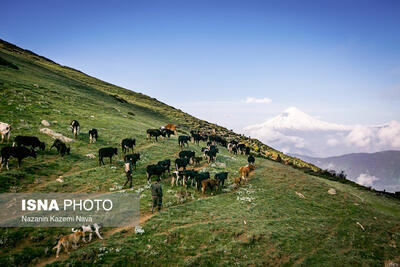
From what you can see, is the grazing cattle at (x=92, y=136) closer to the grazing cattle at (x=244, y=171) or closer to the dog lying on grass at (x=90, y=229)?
the dog lying on grass at (x=90, y=229)

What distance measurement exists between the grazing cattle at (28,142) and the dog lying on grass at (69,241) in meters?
14.4

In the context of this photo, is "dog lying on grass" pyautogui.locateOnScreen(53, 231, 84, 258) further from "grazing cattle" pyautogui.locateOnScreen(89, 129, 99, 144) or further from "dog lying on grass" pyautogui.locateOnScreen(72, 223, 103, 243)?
"grazing cattle" pyautogui.locateOnScreen(89, 129, 99, 144)

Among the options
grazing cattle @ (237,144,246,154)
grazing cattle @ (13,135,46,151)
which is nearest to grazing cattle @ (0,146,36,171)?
grazing cattle @ (13,135,46,151)

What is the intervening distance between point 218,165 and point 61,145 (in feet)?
61.9

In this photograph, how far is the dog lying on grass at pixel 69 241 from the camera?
39.9 ft

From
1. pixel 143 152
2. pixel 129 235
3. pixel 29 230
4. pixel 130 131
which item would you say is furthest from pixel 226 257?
pixel 130 131

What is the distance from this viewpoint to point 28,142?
22.4m

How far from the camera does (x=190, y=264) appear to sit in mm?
12695

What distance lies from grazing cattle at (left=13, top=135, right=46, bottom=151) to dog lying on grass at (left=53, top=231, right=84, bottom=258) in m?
14.4

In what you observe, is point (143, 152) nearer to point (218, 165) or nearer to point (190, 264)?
point (218, 165)

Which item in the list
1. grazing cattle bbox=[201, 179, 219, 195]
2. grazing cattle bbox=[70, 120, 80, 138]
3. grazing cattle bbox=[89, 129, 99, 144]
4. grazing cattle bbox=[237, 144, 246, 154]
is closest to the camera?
grazing cattle bbox=[201, 179, 219, 195]

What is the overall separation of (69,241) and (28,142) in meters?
14.9

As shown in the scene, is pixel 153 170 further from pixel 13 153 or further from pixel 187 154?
pixel 13 153

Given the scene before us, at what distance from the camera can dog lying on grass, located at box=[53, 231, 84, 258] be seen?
12157 millimetres
